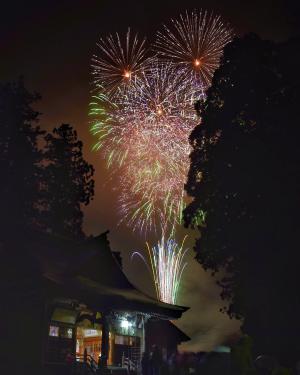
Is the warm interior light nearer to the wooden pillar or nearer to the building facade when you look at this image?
the building facade

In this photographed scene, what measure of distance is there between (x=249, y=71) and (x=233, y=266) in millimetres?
9941

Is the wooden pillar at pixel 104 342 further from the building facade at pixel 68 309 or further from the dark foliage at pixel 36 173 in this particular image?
the dark foliage at pixel 36 173

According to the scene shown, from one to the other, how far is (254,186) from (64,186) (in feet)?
73.1

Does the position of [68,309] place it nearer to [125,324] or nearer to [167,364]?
[125,324]

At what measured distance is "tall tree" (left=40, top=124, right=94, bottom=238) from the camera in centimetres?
4303

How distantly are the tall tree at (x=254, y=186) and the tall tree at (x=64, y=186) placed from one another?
1654cm

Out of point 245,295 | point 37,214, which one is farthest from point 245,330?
point 37,214

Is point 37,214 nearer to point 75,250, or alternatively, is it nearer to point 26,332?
point 75,250

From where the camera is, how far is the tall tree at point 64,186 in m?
43.0

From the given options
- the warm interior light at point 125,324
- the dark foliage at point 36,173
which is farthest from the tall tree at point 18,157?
the warm interior light at point 125,324

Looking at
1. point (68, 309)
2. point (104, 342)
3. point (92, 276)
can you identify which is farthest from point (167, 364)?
point (92, 276)

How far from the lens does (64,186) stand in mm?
44531

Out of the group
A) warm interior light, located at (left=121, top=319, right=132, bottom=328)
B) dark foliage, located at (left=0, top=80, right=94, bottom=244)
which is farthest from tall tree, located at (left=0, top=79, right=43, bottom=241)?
warm interior light, located at (left=121, top=319, right=132, bottom=328)

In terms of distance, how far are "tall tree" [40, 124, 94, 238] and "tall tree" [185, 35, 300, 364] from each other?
16536 millimetres
